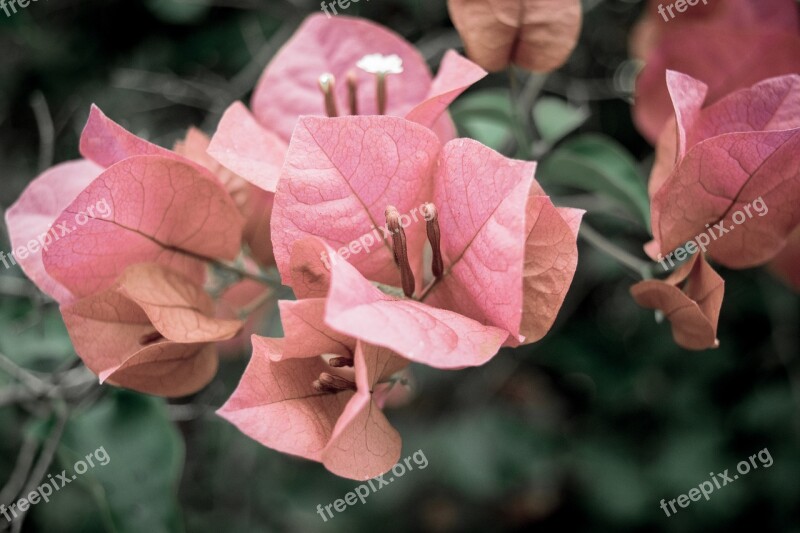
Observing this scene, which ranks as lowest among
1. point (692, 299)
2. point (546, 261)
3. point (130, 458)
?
point (130, 458)

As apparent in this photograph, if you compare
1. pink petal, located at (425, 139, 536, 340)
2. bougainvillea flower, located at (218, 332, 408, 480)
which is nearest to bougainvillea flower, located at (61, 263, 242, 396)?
bougainvillea flower, located at (218, 332, 408, 480)

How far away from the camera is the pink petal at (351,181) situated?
481 mm

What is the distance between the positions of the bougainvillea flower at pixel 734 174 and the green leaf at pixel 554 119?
28cm

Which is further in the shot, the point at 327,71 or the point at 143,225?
the point at 327,71

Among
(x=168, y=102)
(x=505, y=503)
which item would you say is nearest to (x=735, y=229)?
(x=505, y=503)

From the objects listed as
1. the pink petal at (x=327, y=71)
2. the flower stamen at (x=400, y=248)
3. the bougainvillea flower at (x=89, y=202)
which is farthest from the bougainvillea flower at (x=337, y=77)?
the flower stamen at (x=400, y=248)

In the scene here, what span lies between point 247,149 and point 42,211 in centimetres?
20

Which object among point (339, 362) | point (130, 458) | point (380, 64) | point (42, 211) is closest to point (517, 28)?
point (380, 64)

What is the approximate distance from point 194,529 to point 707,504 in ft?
2.90

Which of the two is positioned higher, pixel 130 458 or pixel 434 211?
pixel 434 211

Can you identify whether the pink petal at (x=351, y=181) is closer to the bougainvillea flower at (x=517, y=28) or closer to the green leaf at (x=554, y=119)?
the bougainvillea flower at (x=517, y=28)

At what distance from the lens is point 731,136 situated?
1.69 ft

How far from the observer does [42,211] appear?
2.01ft

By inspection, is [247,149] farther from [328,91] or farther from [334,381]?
[334,381]
